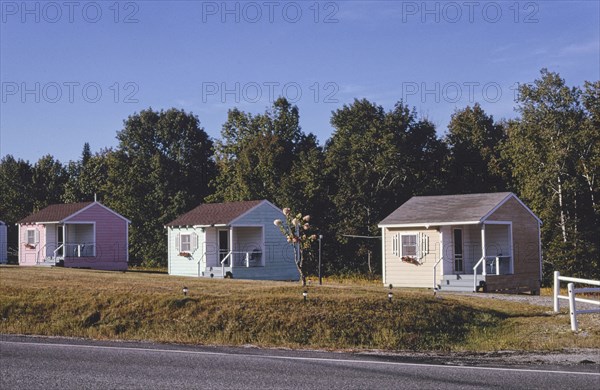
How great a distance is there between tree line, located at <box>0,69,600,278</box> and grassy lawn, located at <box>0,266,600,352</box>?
2035 centimetres

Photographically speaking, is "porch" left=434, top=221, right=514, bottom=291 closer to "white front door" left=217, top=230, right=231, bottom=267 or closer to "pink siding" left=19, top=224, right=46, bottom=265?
"white front door" left=217, top=230, right=231, bottom=267

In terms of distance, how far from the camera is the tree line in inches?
1604

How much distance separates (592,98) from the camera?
138ft

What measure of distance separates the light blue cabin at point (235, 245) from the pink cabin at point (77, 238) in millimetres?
5724

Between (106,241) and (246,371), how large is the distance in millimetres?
35629

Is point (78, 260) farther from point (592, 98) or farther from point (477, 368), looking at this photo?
point (477, 368)

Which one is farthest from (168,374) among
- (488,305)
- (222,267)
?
(222,267)

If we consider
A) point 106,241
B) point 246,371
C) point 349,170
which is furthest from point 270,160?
point 246,371

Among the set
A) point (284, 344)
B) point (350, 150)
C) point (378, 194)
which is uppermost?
point (350, 150)

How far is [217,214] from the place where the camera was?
3994 centimetres

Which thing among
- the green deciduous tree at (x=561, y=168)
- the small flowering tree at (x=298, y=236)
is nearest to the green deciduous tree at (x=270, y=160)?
the green deciduous tree at (x=561, y=168)

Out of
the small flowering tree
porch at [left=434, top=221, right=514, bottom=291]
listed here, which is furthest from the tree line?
the small flowering tree

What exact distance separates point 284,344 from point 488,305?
830 cm

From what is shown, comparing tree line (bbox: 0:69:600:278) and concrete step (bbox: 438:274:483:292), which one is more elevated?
tree line (bbox: 0:69:600:278)
